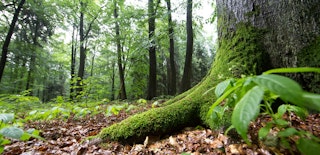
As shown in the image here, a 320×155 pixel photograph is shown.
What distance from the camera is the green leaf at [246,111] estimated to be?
587 mm

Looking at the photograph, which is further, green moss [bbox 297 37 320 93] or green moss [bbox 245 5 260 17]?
green moss [bbox 245 5 260 17]

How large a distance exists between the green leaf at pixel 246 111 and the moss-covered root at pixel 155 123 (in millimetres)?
1545

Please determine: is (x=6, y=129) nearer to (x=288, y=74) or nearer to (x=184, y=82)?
(x=288, y=74)

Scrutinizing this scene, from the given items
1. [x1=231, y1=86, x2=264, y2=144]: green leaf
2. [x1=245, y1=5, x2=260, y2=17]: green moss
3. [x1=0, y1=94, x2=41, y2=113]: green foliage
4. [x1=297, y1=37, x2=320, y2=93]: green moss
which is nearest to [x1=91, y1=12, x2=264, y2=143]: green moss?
[x1=245, y1=5, x2=260, y2=17]: green moss

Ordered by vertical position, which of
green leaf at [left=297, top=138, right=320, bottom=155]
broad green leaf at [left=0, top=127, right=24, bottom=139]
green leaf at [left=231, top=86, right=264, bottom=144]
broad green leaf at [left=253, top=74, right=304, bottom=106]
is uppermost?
broad green leaf at [left=253, top=74, right=304, bottom=106]

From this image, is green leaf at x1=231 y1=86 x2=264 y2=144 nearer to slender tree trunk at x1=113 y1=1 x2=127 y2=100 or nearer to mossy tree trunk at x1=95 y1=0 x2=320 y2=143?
mossy tree trunk at x1=95 y1=0 x2=320 y2=143

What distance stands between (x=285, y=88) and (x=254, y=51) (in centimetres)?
191

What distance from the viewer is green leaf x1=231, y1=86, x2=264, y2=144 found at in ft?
1.93

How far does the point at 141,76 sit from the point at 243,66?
37.0 ft

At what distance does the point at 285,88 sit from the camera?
0.56 meters

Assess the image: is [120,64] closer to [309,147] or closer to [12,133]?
[12,133]

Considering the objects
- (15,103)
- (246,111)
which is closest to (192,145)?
(246,111)

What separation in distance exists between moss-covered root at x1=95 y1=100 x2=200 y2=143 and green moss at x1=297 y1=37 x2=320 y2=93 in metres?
1.12

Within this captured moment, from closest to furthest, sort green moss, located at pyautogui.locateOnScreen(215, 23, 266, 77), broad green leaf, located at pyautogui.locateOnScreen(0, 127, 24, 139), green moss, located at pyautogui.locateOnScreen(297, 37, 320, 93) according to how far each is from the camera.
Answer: broad green leaf, located at pyautogui.locateOnScreen(0, 127, 24, 139)
green moss, located at pyautogui.locateOnScreen(297, 37, 320, 93)
green moss, located at pyautogui.locateOnScreen(215, 23, 266, 77)
